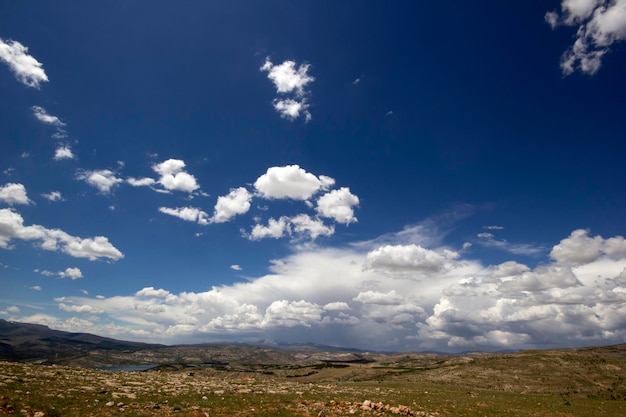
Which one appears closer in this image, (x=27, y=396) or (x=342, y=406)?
(x=27, y=396)

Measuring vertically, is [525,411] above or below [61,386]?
below

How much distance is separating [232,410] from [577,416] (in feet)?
117

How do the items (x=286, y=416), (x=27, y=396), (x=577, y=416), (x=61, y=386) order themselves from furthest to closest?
(x=577, y=416), (x=61, y=386), (x=286, y=416), (x=27, y=396)

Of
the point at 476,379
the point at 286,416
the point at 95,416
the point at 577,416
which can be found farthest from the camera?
the point at 476,379

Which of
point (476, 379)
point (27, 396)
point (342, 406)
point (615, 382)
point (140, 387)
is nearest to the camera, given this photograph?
point (27, 396)

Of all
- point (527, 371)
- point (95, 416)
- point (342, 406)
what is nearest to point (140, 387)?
point (95, 416)

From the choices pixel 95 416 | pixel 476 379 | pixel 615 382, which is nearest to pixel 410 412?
pixel 95 416

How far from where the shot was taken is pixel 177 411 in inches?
835

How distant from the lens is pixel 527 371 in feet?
249

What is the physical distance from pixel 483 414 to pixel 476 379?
48471mm

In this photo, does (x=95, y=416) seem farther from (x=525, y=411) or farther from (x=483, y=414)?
(x=525, y=411)

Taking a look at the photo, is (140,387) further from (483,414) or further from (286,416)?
(483,414)

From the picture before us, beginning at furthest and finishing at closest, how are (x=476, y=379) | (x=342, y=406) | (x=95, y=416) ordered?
(x=476, y=379) → (x=342, y=406) → (x=95, y=416)

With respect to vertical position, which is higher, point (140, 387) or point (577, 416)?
point (140, 387)
